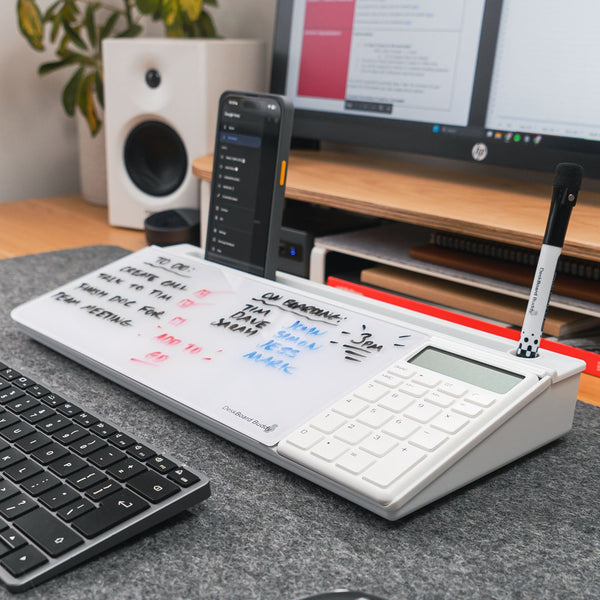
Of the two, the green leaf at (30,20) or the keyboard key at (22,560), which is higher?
the green leaf at (30,20)

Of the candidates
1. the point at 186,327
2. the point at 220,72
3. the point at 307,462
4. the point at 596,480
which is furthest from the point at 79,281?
the point at 220,72

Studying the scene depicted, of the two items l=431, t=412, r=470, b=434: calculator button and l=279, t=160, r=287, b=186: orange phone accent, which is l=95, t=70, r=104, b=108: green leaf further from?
l=431, t=412, r=470, b=434: calculator button

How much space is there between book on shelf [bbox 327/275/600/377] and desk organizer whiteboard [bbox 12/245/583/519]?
0.43ft

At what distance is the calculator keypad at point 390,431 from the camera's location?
34 centimetres

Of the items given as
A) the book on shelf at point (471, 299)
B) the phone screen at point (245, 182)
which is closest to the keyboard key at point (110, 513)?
the phone screen at point (245, 182)

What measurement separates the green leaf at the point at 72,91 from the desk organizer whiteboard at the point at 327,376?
0.81m

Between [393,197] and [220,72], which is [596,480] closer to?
[393,197]

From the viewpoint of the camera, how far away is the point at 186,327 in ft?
1.63

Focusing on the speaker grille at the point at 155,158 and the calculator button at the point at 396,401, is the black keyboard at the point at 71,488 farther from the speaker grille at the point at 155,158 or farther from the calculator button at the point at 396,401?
the speaker grille at the point at 155,158

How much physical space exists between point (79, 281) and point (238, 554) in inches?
13.2

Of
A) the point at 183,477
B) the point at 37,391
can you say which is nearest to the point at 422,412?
the point at 183,477

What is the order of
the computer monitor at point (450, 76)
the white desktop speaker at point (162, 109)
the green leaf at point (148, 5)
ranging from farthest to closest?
the green leaf at point (148, 5) → the white desktop speaker at point (162, 109) → the computer monitor at point (450, 76)

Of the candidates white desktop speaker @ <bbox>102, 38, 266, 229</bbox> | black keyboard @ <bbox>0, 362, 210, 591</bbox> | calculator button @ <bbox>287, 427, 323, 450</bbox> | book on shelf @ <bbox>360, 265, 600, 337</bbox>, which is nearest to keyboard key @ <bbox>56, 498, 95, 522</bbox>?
black keyboard @ <bbox>0, 362, 210, 591</bbox>

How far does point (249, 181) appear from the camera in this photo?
59 centimetres
